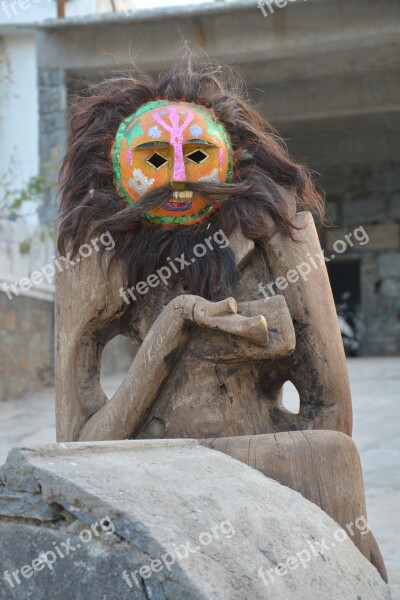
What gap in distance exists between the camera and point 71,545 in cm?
186

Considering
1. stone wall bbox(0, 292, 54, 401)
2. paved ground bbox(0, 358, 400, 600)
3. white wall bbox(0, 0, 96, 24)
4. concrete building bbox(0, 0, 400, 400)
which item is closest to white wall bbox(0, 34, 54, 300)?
concrete building bbox(0, 0, 400, 400)

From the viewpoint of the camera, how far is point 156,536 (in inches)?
70.3

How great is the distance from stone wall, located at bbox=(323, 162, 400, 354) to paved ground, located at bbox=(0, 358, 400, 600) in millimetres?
3423

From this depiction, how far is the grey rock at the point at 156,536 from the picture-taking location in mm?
1789

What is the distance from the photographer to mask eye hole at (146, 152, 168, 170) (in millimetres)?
2900

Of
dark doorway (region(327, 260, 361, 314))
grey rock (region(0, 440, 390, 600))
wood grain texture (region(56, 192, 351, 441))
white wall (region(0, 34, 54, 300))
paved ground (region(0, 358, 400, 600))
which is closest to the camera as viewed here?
grey rock (region(0, 440, 390, 600))

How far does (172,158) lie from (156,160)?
53mm

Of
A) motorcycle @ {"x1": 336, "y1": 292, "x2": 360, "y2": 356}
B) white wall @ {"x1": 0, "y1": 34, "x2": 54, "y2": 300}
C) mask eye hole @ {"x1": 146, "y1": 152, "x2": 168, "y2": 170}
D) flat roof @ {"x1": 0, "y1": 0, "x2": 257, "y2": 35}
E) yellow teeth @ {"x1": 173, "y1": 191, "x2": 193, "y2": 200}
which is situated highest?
flat roof @ {"x1": 0, "y1": 0, "x2": 257, "y2": 35}

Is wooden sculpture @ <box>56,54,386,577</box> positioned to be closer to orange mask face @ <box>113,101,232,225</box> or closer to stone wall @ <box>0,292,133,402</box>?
orange mask face @ <box>113,101,232,225</box>

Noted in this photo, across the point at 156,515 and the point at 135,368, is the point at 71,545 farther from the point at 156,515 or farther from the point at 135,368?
the point at 135,368

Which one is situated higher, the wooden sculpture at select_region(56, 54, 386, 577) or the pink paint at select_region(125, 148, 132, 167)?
the pink paint at select_region(125, 148, 132, 167)

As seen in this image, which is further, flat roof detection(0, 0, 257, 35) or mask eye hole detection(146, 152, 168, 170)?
flat roof detection(0, 0, 257, 35)

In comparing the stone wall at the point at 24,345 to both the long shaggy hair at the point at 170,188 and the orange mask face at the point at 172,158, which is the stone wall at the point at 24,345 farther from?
the orange mask face at the point at 172,158

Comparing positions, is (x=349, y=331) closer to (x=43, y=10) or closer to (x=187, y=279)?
(x=43, y=10)
